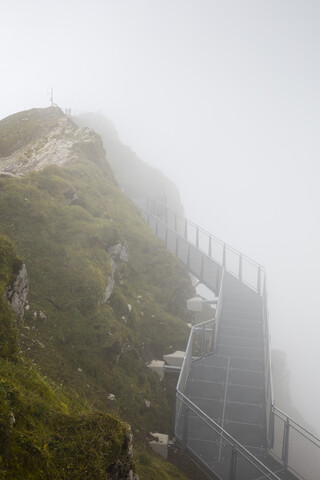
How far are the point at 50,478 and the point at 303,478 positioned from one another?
11379mm

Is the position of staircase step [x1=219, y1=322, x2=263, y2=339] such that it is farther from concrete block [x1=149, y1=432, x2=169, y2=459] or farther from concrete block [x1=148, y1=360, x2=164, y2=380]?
concrete block [x1=149, y1=432, x2=169, y2=459]

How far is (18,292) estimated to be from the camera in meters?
11.5

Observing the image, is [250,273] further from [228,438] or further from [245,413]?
[228,438]

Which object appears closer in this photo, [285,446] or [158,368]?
[285,446]

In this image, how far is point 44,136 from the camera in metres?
31.6

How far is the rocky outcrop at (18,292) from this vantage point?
11.1 metres

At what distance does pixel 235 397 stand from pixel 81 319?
319 inches

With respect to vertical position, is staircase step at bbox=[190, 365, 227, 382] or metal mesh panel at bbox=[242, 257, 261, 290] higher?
metal mesh panel at bbox=[242, 257, 261, 290]

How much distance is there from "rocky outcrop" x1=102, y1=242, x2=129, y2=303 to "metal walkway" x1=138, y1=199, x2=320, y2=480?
4.22 meters

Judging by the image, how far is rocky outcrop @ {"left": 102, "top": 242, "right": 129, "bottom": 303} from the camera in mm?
17677

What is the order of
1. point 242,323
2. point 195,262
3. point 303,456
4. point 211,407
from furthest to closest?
point 195,262
point 242,323
point 211,407
point 303,456

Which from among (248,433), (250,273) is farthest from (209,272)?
(248,433)

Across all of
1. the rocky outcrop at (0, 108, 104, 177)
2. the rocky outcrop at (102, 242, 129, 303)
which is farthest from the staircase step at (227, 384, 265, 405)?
the rocky outcrop at (0, 108, 104, 177)

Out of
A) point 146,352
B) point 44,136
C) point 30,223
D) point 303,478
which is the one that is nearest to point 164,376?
point 146,352
